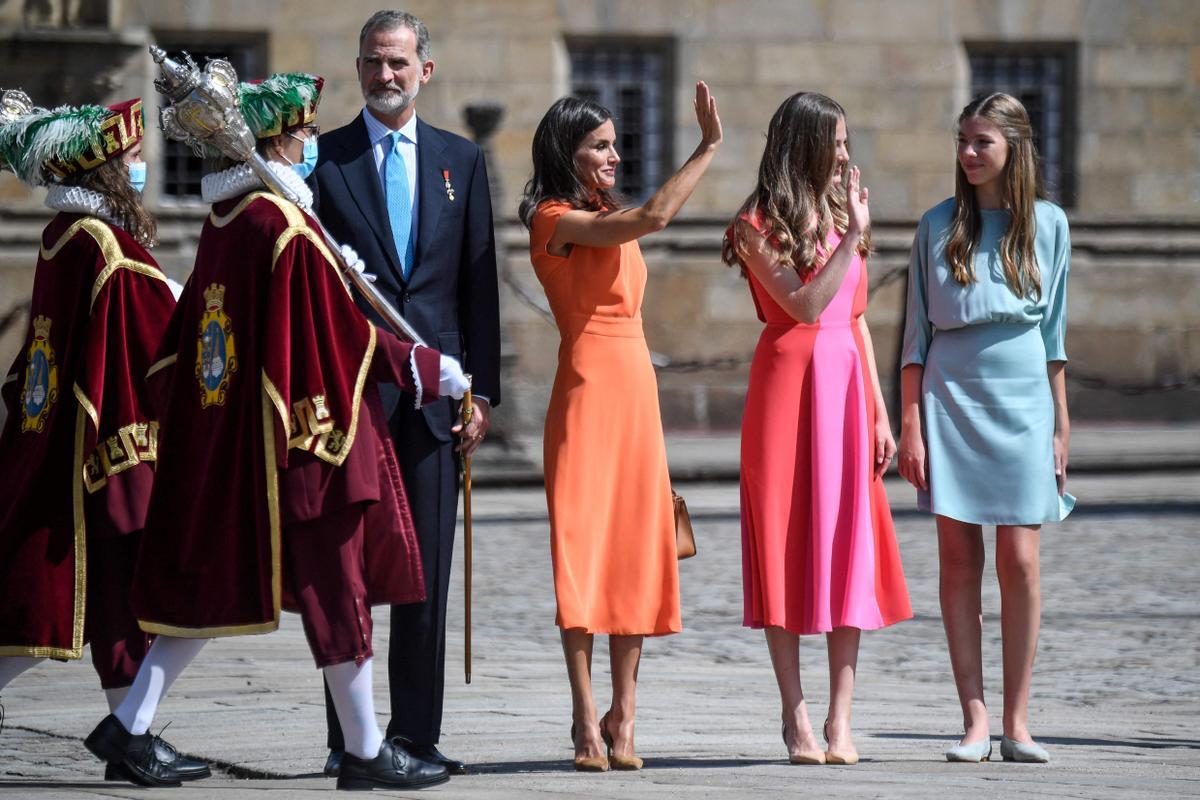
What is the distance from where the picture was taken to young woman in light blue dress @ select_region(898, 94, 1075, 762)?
6055 millimetres

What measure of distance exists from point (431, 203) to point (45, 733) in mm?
2062

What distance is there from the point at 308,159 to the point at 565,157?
2.56 feet

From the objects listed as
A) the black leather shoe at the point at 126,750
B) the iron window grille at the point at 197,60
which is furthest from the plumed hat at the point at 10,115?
the iron window grille at the point at 197,60

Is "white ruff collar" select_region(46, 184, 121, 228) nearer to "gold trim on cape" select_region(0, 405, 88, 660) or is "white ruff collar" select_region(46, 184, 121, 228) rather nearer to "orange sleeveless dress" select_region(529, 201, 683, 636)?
"gold trim on cape" select_region(0, 405, 88, 660)

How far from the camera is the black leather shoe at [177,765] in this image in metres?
5.65

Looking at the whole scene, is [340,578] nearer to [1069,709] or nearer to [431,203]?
[431,203]

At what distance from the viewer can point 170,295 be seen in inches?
240

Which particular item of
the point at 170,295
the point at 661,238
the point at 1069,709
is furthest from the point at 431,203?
the point at 661,238

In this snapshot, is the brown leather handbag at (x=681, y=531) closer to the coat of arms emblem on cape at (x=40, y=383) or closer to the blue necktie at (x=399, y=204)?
the blue necktie at (x=399, y=204)

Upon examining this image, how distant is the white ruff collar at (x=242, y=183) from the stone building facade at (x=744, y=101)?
14504mm

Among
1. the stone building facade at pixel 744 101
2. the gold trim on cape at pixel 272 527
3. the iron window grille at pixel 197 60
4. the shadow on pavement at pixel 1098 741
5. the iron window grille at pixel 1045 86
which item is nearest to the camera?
the gold trim on cape at pixel 272 527

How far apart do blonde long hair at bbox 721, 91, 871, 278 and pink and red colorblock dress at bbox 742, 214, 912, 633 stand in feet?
0.28

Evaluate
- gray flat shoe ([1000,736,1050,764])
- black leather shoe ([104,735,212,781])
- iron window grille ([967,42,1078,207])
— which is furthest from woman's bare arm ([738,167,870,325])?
iron window grille ([967,42,1078,207])

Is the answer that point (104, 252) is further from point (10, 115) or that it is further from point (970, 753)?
point (970, 753)
